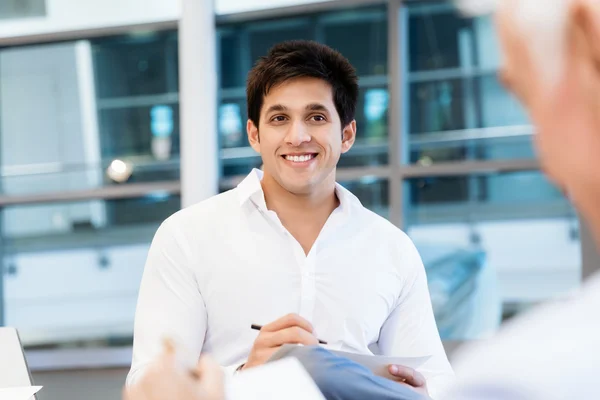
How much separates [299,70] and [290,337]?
0.74 m

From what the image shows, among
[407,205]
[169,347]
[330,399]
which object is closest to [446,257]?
[407,205]

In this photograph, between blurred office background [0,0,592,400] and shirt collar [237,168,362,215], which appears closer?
shirt collar [237,168,362,215]

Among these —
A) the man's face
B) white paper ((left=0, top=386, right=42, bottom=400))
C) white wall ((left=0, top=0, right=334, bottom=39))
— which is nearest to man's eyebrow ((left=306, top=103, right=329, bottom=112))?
the man's face

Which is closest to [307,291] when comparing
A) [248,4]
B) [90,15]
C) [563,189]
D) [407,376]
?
[407,376]

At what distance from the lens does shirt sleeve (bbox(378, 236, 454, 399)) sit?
6.04 feet

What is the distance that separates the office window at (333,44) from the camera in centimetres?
389

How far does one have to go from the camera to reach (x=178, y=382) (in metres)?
0.69

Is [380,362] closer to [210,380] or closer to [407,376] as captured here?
[407,376]

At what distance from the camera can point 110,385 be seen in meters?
3.76

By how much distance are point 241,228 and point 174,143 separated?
2543 millimetres

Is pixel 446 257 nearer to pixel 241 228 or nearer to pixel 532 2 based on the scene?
pixel 241 228

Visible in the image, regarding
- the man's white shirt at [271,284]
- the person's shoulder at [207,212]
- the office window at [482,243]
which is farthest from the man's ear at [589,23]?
the office window at [482,243]

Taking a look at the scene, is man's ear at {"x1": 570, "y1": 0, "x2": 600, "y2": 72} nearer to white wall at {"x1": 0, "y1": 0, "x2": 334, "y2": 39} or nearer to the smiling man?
the smiling man

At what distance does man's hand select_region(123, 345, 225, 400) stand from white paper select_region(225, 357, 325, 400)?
23 millimetres
